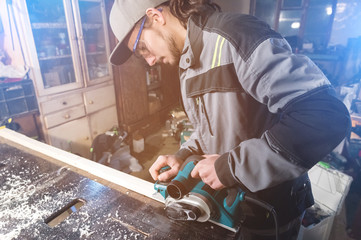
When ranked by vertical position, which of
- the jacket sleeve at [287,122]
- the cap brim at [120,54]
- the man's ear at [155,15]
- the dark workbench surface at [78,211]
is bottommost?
the dark workbench surface at [78,211]

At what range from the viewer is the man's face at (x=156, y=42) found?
96 centimetres

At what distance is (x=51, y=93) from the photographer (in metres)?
2.42

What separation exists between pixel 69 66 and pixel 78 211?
2.29 metres

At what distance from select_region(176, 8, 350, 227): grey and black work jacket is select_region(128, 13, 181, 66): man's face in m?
0.09

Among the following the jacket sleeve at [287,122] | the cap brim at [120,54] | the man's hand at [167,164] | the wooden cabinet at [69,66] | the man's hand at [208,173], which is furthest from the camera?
the wooden cabinet at [69,66]

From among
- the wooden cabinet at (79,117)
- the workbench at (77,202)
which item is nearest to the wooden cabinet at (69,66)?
the wooden cabinet at (79,117)

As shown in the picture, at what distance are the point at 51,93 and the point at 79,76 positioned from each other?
379mm

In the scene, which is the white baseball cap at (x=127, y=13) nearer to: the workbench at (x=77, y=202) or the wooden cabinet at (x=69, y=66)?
the workbench at (x=77, y=202)

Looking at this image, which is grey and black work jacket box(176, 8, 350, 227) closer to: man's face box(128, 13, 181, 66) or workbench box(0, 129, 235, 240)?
man's face box(128, 13, 181, 66)

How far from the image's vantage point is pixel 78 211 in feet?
2.83

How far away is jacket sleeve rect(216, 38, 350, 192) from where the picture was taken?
624 mm

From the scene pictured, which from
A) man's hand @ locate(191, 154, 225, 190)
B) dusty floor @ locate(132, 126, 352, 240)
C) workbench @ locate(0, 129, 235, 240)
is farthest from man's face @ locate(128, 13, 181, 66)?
dusty floor @ locate(132, 126, 352, 240)

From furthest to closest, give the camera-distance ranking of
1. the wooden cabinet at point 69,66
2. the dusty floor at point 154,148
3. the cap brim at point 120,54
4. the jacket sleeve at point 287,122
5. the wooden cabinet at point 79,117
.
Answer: the dusty floor at point 154,148
the wooden cabinet at point 79,117
the wooden cabinet at point 69,66
the cap brim at point 120,54
the jacket sleeve at point 287,122

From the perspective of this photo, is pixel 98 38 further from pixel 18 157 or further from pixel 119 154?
pixel 18 157
